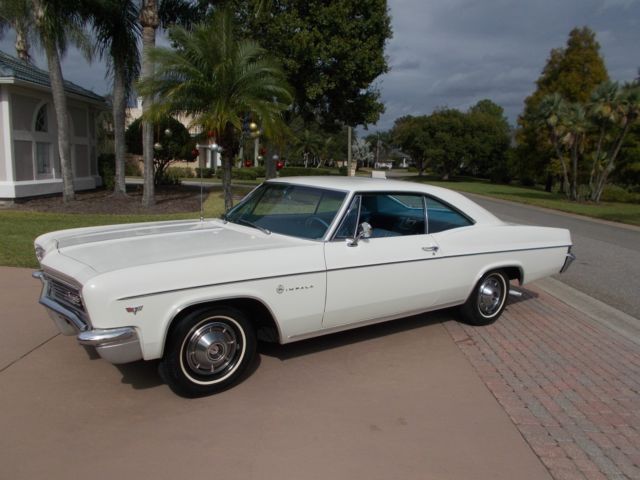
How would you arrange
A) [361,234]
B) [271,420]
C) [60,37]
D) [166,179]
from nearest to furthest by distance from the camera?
[271,420] < [361,234] < [60,37] < [166,179]

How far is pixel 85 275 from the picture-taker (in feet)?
10.8

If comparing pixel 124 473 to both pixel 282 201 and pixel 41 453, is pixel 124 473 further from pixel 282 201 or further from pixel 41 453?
pixel 282 201

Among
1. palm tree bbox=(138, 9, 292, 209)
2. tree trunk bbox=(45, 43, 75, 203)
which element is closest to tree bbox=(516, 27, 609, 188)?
palm tree bbox=(138, 9, 292, 209)

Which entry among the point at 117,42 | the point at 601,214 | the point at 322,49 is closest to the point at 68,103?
the point at 117,42

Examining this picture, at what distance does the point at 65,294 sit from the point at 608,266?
28.5 ft

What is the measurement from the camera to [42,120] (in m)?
16.1

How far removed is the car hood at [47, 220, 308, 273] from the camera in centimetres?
355

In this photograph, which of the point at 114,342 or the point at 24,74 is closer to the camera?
the point at 114,342

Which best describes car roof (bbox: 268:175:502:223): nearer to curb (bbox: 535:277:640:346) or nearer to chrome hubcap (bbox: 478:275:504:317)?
chrome hubcap (bbox: 478:275:504:317)

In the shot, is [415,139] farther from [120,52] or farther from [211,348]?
[211,348]

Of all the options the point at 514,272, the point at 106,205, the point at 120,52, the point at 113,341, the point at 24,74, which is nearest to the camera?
the point at 113,341

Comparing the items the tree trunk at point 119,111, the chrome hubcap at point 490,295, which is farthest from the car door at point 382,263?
the tree trunk at point 119,111

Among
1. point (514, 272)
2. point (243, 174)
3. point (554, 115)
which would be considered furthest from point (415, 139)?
point (514, 272)

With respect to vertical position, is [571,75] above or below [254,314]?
above
